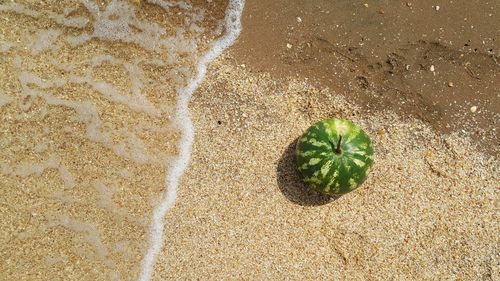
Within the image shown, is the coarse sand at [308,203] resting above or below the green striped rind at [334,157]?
below

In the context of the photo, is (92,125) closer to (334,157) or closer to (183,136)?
(183,136)

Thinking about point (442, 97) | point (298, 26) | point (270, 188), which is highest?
point (298, 26)

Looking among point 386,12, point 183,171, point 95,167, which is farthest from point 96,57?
point 386,12

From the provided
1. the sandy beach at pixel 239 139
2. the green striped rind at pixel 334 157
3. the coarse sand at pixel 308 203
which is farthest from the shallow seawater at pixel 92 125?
the green striped rind at pixel 334 157

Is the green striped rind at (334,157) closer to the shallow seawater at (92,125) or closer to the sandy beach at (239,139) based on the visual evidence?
the sandy beach at (239,139)

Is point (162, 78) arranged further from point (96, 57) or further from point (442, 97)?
point (442, 97)

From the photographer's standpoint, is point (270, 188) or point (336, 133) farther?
point (270, 188)

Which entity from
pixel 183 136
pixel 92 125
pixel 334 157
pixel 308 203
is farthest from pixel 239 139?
pixel 92 125
